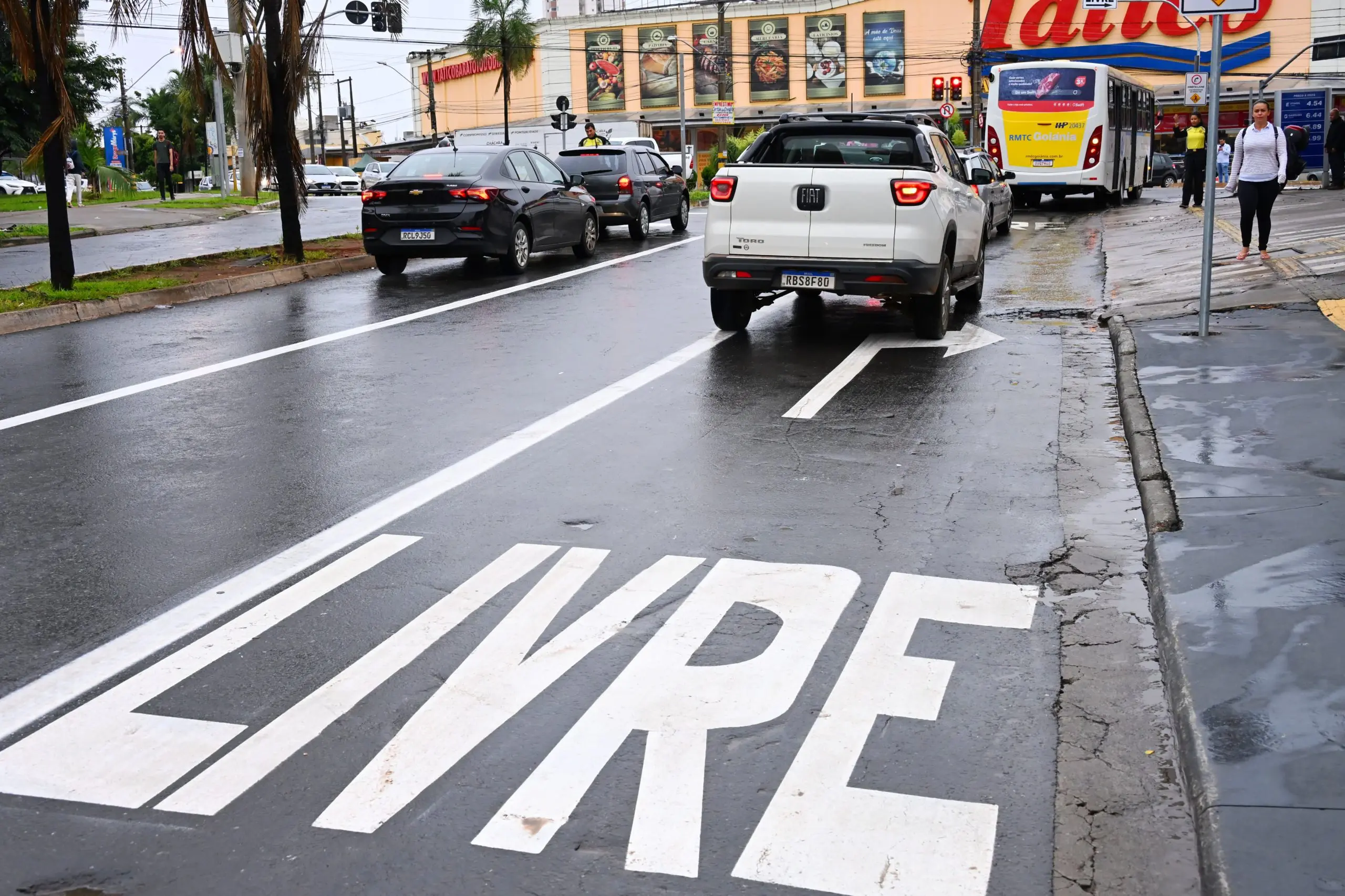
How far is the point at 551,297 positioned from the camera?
619 inches

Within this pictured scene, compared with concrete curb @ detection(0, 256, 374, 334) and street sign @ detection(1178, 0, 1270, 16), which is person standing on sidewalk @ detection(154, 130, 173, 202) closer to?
concrete curb @ detection(0, 256, 374, 334)

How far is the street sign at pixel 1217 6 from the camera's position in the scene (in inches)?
402

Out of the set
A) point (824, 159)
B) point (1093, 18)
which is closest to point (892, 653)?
point (824, 159)

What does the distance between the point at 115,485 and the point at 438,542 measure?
213 cm

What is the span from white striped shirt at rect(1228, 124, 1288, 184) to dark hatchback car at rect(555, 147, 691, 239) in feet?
33.6

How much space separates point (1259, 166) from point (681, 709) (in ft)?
46.5

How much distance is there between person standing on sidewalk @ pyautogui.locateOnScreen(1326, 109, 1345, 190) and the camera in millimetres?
30641

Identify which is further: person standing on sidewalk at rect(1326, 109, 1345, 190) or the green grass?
person standing on sidewalk at rect(1326, 109, 1345, 190)

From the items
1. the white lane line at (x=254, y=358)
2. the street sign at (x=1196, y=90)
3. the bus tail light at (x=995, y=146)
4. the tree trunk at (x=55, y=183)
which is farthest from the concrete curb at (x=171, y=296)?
the street sign at (x=1196, y=90)

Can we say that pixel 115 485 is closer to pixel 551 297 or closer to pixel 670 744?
pixel 670 744

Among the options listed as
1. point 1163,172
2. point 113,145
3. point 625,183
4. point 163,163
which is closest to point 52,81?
point 625,183

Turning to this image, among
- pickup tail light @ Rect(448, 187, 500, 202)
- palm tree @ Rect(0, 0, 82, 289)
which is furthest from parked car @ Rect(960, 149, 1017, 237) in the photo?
palm tree @ Rect(0, 0, 82, 289)

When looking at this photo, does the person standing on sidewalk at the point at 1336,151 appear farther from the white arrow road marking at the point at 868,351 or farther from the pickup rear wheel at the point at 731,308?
the pickup rear wheel at the point at 731,308

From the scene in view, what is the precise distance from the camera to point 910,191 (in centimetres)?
1148
